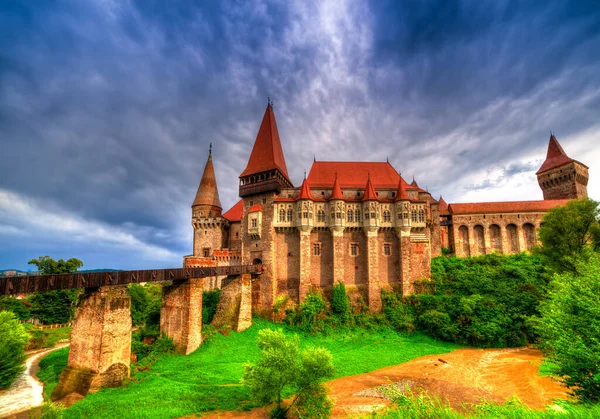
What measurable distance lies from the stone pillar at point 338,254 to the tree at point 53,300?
36431 millimetres

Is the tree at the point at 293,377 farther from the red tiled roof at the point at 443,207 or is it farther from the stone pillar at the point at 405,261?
the red tiled roof at the point at 443,207

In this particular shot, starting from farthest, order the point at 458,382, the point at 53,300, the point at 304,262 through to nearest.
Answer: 1. the point at 53,300
2. the point at 304,262
3. the point at 458,382

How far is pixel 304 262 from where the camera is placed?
31.1 meters

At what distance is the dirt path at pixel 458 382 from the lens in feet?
51.3

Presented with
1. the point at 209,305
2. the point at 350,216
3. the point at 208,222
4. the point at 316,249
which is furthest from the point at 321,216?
the point at 208,222

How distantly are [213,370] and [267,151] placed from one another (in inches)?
942

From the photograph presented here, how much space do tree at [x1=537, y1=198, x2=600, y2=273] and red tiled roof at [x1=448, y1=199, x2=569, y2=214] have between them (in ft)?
43.2

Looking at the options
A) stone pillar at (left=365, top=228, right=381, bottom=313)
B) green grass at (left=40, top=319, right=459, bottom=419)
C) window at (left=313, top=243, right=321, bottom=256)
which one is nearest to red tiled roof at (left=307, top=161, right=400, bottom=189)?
stone pillar at (left=365, top=228, right=381, bottom=313)

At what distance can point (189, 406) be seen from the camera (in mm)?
14961

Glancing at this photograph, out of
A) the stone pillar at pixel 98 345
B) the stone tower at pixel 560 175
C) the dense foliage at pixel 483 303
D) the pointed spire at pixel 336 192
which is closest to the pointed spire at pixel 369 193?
the pointed spire at pixel 336 192

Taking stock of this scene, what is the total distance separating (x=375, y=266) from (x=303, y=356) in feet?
61.5

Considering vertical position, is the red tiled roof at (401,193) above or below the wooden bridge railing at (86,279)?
above

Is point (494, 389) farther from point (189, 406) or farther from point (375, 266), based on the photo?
point (189, 406)

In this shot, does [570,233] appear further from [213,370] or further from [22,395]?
[22,395]
